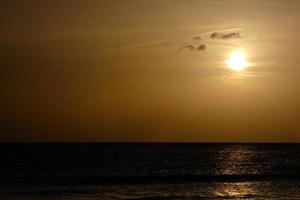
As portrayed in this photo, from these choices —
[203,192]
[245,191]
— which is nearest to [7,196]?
[203,192]

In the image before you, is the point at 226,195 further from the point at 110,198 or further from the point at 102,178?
the point at 102,178

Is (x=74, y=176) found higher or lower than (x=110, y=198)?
higher

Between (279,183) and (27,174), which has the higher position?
(27,174)

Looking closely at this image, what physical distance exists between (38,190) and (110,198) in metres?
7.16

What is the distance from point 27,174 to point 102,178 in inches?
353

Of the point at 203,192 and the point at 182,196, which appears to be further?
the point at 203,192

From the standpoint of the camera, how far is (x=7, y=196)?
33625 mm

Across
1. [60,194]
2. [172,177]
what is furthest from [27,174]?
[60,194]

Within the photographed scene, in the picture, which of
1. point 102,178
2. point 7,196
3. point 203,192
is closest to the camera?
point 7,196

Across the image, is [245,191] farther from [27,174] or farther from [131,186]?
[27,174]

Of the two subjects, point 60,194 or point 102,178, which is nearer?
point 60,194

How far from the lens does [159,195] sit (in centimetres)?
3512

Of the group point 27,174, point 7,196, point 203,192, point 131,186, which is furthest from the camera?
point 27,174

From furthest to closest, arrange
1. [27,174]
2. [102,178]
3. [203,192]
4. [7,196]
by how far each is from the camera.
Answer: [27,174] < [102,178] < [203,192] < [7,196]
